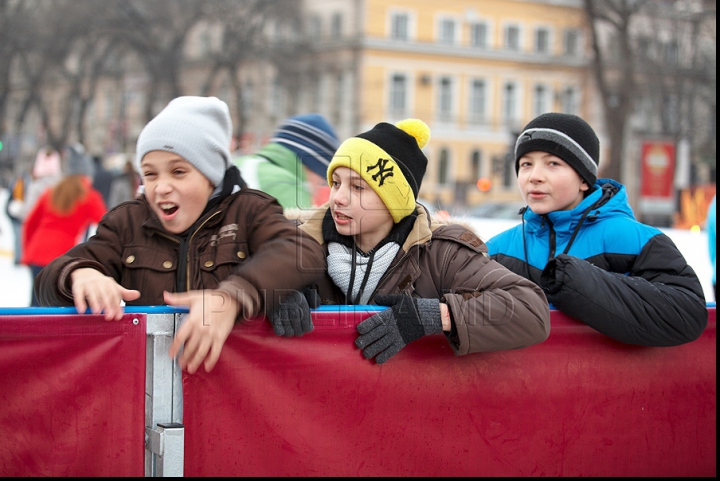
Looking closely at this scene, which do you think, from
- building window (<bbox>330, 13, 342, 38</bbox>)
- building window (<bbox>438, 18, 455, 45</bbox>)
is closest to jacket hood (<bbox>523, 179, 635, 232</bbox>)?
building window (<bbox>330, 13, 342, 38</bbox>)

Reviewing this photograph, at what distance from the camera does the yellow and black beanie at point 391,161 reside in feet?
8.52

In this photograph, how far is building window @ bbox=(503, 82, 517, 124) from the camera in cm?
4931

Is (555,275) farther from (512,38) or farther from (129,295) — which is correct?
(512,38)

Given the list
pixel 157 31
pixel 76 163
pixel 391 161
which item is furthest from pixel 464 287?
pixel 157 31

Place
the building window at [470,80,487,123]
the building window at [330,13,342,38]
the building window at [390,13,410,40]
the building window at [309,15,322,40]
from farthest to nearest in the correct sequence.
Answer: the building window at [470,80,487,123] → the building window at [390,13,410,40] → the building window at [330,13,342,38] → the building window at [309,15,322,40]

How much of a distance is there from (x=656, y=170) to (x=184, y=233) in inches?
841

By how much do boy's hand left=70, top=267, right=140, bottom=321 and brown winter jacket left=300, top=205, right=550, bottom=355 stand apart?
0.71 m

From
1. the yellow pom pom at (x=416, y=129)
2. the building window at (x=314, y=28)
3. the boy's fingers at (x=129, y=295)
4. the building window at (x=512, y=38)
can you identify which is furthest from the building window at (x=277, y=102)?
the boy's fingers at (x=129, y=295)

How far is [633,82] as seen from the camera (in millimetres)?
24484

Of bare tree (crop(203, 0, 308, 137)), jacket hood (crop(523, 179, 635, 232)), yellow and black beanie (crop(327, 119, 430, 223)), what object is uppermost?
bare tree (crop(203, 0, 308, 137))

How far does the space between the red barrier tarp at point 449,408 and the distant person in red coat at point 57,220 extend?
5.19 metres

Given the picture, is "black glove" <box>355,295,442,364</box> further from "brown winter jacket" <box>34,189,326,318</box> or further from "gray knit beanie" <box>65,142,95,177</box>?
"gray knit beanie" <box>65,142,95,177</box>

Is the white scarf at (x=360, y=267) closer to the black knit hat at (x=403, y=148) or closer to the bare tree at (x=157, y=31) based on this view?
the black knit hat at (x=403, y=148)

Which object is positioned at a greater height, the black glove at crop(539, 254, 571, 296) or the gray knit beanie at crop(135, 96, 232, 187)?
the gray knit beanie at crop(135, 96, 232, 187)
